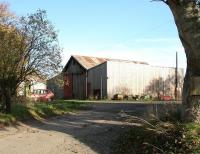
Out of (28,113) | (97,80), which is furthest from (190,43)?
(97,80)

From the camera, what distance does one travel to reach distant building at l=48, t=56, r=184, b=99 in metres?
57.9

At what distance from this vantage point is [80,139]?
51.0 ft

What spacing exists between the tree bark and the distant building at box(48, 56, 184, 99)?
43483 mm

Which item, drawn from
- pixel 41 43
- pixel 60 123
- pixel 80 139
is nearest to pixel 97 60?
pixel 41 43

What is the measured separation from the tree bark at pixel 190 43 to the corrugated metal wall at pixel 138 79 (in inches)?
1717

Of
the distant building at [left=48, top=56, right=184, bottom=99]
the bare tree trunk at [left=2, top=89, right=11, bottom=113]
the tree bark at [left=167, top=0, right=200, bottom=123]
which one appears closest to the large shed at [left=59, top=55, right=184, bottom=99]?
the distant building at [left=48, top=56, right=184, bottom=99]

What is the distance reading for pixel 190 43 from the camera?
13094mm

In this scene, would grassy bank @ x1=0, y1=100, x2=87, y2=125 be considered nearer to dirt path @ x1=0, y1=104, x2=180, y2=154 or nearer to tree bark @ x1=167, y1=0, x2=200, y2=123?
dirt path @ x1=0, y1=104, x2=180, y2=154

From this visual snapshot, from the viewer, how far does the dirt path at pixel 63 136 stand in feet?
46.6

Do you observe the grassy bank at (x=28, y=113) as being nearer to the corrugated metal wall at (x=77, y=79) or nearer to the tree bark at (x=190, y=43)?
the tree bark at (x=190, y=43)

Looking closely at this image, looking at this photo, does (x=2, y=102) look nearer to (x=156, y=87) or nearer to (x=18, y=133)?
(x=18, y=133)

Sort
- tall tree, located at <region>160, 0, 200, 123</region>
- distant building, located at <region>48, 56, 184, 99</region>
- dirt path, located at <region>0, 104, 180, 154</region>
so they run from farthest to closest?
distant building, located at <region>48, 56, 184, 99</region>, dirt path, located at <region>0, 104, 180, 154</region>, tall tree, located at <region>160, 0, 200, 123</region>

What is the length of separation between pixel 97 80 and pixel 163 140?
4635 cm

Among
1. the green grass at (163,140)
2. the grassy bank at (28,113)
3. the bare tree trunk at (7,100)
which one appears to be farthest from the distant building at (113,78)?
the green grass at (163,140)
